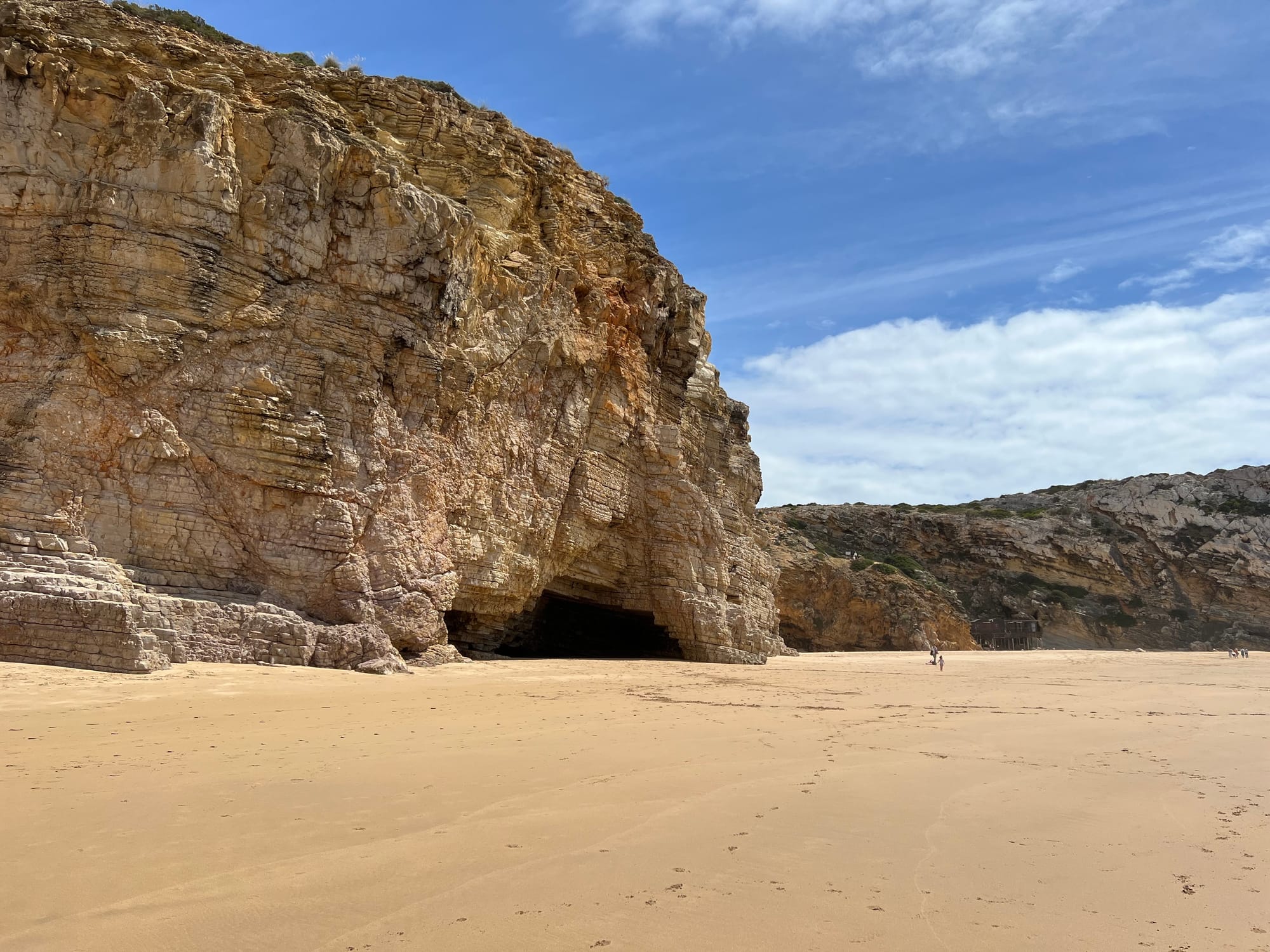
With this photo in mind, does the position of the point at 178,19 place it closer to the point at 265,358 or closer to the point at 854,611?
the point at 265,358

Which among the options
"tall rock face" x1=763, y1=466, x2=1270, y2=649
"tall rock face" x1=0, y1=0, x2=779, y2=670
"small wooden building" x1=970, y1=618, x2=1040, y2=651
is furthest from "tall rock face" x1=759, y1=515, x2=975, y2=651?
"tall rock face" x1=0, y1=0, x2=779, y2=670

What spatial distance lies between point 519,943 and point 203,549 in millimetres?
11544

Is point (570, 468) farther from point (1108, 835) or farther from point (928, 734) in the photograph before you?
point (1108, 835)

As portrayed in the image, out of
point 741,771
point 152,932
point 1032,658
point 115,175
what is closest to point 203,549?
point 115,175

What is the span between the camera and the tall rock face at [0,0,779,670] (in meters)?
12.3

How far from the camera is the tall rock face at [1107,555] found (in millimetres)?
48219

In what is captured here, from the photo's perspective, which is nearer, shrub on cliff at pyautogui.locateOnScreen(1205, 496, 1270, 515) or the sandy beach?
the sandy beach

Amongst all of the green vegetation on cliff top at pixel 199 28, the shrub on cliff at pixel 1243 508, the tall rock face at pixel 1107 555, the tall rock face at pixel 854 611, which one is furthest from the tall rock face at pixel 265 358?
the shrub on cliff at pixel 1243 508

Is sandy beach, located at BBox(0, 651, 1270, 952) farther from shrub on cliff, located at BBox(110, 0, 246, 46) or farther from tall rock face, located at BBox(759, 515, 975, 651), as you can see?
tall rock face, located at BBox(759, 515, 975, 651)

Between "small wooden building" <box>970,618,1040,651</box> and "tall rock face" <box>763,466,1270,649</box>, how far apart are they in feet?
7.69

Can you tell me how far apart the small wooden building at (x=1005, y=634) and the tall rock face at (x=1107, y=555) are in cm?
234

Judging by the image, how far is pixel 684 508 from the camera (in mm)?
21234

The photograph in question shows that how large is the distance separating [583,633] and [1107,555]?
40.1m

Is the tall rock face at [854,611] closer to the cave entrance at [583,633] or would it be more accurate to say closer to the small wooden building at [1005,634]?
the small wooden building at [1005,634]
